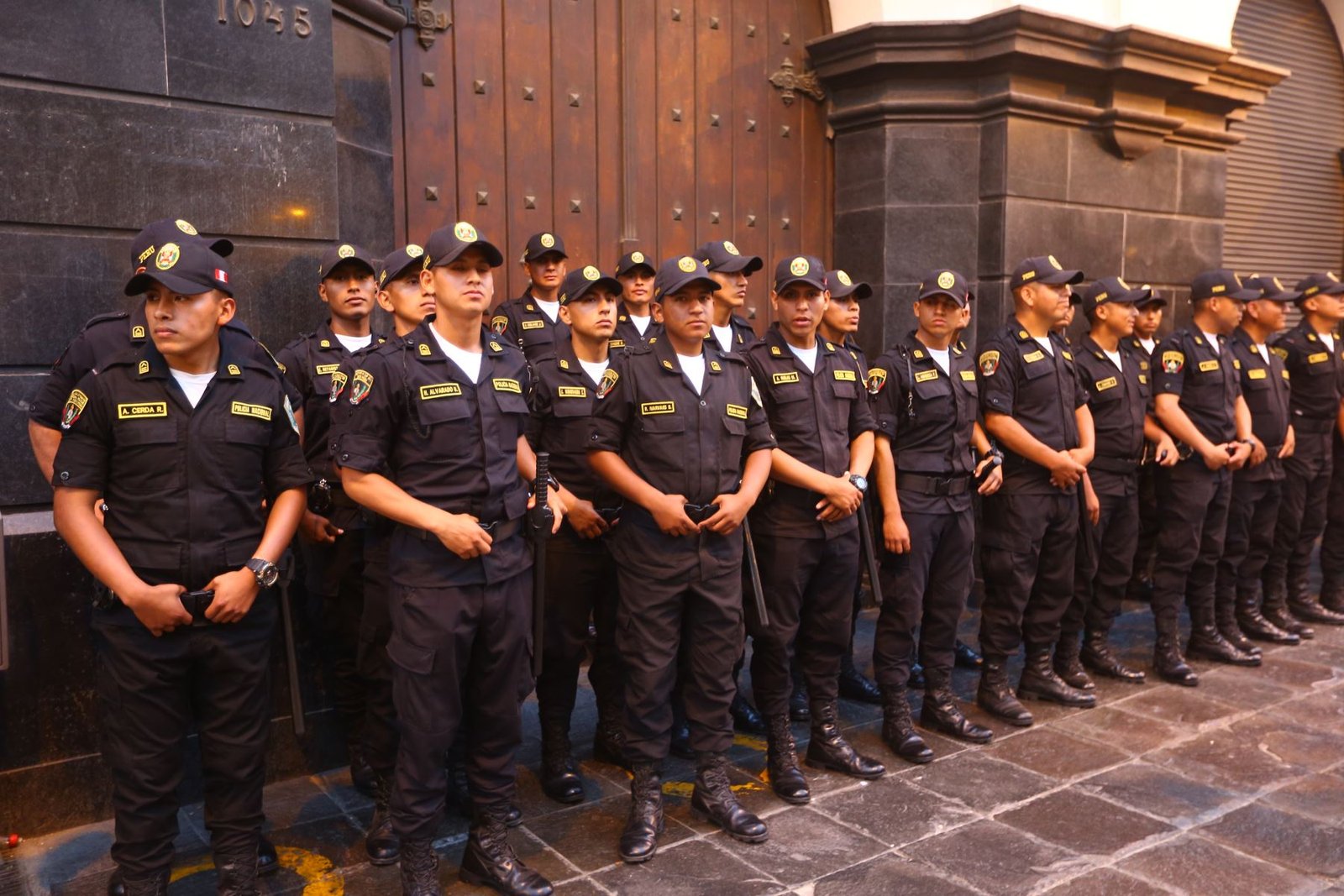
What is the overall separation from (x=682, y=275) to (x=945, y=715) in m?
2.37

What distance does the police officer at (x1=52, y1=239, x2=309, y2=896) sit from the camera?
3000mm

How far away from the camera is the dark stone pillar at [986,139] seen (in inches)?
259

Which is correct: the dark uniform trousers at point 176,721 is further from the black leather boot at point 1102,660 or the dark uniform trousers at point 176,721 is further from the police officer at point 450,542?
the black leather boot at point 1102,660

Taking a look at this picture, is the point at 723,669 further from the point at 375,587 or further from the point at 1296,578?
the point at 1296,578

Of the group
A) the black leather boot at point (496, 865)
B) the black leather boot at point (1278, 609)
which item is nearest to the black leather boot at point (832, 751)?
the black leather boot at point (496, 865)

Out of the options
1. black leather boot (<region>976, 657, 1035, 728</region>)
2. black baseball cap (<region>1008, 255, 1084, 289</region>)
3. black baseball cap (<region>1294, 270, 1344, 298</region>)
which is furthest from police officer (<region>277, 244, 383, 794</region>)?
black baseball cap (<region>1294, 270, 1344, 298</region>)

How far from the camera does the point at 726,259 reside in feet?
14.3

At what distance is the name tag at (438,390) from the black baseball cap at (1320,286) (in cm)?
585

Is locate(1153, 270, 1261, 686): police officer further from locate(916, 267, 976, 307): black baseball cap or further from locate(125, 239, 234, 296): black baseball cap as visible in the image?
locate(125, 239, 234, 296): black baseball cap

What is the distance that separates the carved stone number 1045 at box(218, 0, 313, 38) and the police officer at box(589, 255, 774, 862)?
5.95 feet

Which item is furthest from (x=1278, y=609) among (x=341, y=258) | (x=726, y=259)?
(x=341, y=258)

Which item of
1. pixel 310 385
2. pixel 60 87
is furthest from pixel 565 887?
pixel 60 87

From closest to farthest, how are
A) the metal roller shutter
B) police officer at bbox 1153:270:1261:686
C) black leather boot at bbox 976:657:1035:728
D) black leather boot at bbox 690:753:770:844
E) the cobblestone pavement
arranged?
the cobblestone pavement, black leather boot at bbox 690:753:770:844, black leather boot at bbox 976:657:1035:728, police officer at bbox 1153:270:1261:686, the metal roller shutter

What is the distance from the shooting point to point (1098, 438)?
17.9 feet
